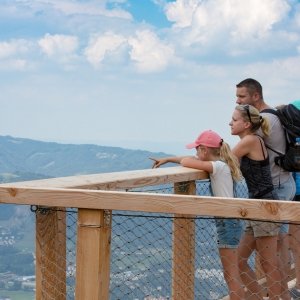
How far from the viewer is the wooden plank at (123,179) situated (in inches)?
203

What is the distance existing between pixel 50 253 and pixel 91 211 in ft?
1.89

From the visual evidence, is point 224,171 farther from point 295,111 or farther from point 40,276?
point 40,276

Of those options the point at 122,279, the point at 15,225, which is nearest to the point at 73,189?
the point at 122,279

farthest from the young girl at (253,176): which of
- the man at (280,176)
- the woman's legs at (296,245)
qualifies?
the woman's legs at (296,245)

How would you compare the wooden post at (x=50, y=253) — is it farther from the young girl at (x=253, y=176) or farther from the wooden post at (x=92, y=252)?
the young girl at (x=253, y=176)

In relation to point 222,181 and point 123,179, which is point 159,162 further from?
point 123,179

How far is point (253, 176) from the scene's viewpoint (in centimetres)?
620

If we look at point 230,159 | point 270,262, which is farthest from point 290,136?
point 270,262

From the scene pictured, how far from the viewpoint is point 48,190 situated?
15.8 ft

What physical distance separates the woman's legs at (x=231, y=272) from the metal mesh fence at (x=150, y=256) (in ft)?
0.35

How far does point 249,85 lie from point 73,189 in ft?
8.06

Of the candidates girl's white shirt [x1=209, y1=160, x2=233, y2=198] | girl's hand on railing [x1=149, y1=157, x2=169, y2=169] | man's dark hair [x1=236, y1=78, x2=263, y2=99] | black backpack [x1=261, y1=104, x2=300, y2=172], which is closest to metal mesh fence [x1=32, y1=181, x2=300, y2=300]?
girl's white shirt [x1=209, y1=160, x2=233, y2=198]

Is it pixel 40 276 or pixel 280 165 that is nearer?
pixel 40 276

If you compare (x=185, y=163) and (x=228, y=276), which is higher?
(x=185, y=163)
